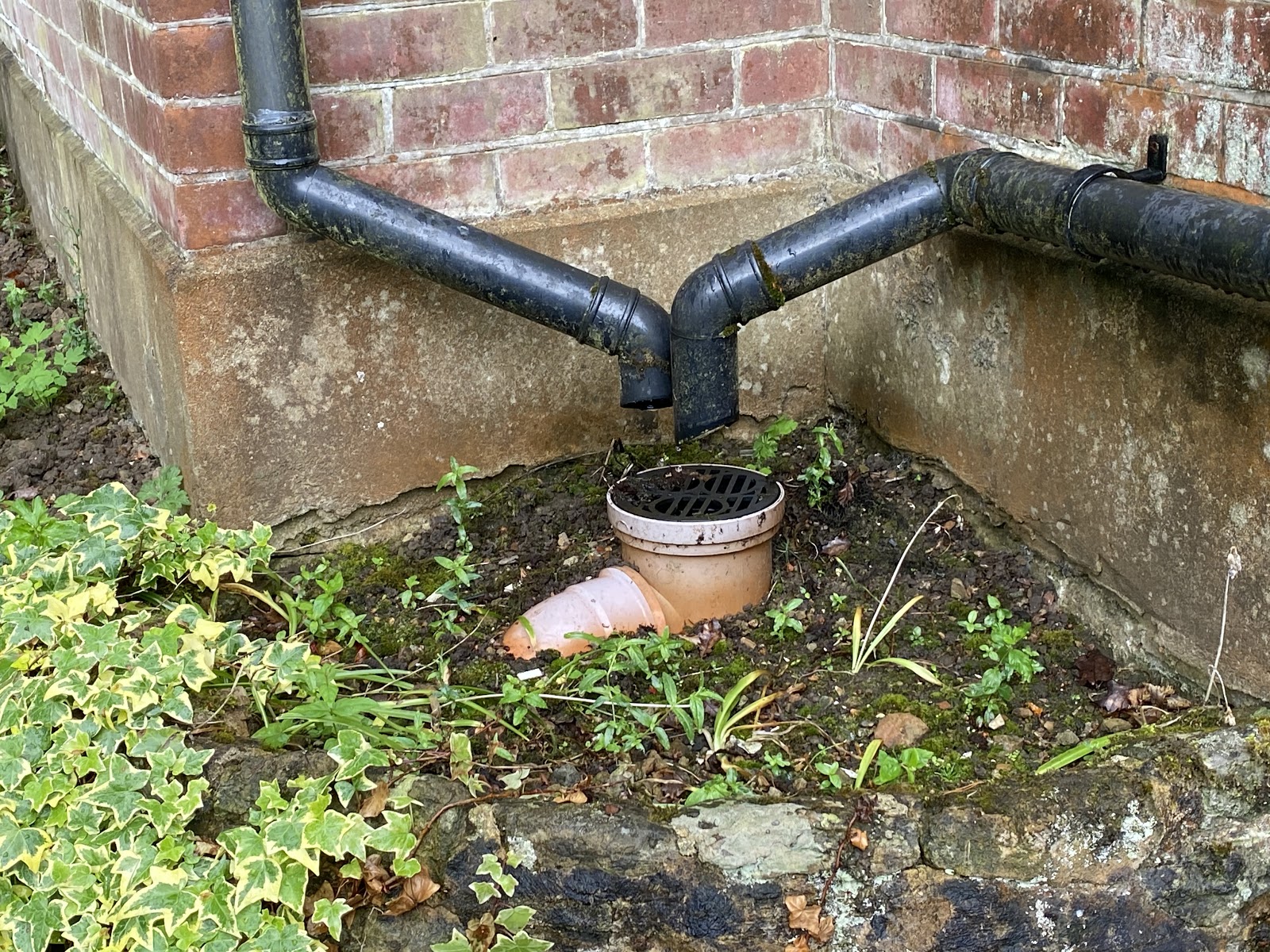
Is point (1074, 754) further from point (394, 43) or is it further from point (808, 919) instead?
point (394, 43)

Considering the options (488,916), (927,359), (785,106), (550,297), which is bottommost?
(488,916)

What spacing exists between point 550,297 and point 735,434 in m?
0.79

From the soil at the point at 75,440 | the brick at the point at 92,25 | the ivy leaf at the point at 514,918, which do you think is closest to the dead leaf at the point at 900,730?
the ivy leaf at the point at 514,918

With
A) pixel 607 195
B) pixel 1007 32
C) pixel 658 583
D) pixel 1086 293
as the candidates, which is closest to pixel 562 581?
pixel 658 583

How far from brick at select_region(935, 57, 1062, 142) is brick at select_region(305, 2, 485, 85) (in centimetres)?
96

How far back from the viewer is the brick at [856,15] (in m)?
2.93

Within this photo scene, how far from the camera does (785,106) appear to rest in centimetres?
316

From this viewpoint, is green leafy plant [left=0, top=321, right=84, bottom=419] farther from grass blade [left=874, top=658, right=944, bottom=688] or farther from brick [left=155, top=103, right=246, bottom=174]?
grass blade [left=874, top=658, right=944, bottom=688]

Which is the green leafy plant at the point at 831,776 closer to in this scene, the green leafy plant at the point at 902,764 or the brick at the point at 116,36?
the green leafy plant at the point at 902,764

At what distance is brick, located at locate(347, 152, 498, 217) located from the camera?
9.47ft

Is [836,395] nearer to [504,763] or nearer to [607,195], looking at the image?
[607,195]

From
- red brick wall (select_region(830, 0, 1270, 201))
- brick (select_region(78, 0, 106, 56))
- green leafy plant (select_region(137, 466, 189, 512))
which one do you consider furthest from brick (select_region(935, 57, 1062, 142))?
brick (select_region(78, 0, 106, 56))

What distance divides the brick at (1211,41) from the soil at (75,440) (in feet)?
7.97

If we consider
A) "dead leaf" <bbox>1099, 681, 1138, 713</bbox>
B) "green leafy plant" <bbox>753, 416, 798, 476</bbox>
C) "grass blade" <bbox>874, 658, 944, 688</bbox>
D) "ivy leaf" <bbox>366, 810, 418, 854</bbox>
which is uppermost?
"green leafy plant" <bbox>753, 416, 798, 476</bbox>
